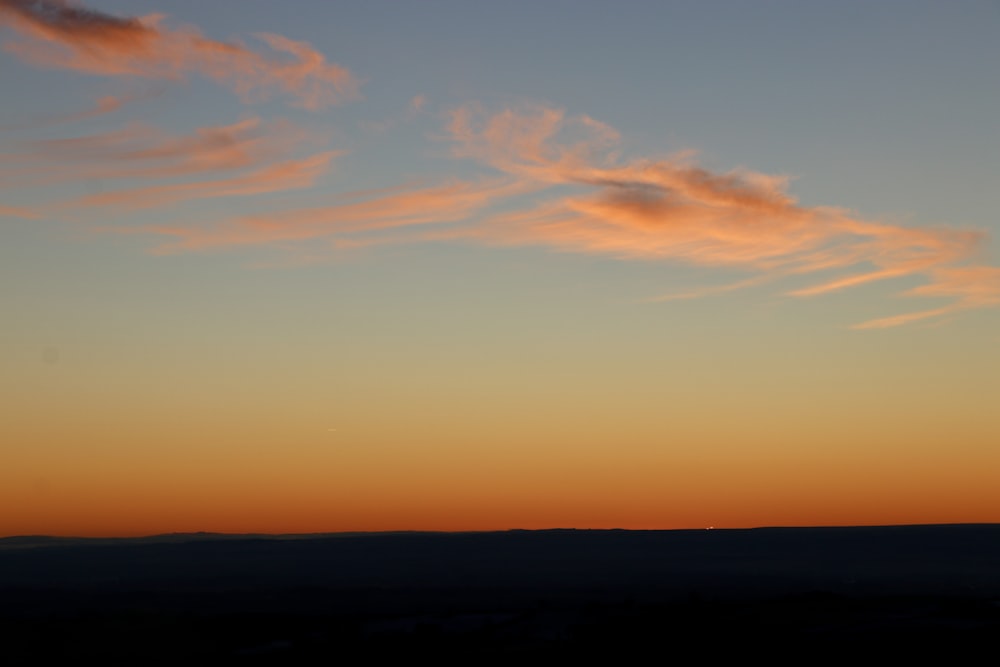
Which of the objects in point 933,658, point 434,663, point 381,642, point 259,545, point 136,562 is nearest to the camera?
point 933,658

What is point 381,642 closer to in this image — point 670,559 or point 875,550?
point 670,559

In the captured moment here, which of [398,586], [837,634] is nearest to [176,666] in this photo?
[837,634]

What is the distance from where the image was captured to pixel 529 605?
60.2 m

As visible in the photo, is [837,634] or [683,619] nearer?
[837,634]

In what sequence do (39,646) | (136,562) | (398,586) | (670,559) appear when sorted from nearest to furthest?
(39,646) → (398,586) → (670,559) → (136,562)

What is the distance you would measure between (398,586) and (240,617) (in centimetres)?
2611

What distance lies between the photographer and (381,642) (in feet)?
144

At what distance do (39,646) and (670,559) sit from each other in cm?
8315

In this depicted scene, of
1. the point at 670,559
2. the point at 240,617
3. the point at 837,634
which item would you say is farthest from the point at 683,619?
the point at 670,559

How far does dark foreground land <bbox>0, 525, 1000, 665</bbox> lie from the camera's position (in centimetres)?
3994

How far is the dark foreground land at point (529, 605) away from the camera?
131 feet

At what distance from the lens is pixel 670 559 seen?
123 meters

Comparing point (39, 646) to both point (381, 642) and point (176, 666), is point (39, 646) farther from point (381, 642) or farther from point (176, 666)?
point (381, 642)

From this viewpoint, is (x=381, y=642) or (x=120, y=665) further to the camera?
(x=381, y=642)
